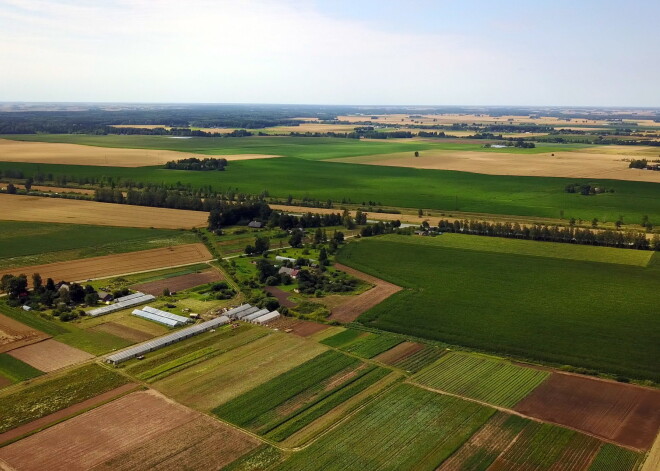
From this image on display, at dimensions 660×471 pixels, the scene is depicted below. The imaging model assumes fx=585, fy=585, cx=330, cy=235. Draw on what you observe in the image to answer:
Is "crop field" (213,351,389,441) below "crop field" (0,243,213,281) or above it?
below

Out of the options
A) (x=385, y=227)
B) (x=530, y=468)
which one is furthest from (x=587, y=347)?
(x=385, y=227)

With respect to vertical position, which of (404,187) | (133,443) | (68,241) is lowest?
(133,443)

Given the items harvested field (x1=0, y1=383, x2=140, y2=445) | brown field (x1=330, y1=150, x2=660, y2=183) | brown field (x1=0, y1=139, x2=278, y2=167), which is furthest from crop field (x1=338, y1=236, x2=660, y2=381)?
brown field (x1=0, y1=139, x2=278, y2=167)

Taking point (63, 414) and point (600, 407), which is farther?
point (600, 407)

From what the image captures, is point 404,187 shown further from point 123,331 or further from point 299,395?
point 299,395

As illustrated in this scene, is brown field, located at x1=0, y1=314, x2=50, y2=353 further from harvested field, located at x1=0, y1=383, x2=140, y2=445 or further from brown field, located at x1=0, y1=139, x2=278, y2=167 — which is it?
brown field, located at x1=0, y1=139, x2=278, y2=167

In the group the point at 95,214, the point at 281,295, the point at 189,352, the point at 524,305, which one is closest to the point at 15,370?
the point at 189,352

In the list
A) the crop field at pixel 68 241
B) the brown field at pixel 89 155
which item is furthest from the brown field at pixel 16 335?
the brown field at pixel 89 155
